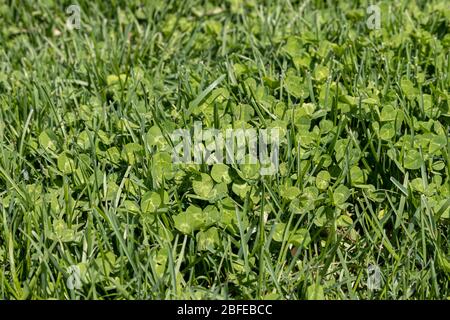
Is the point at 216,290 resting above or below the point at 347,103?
below

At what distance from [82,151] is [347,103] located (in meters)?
0.97

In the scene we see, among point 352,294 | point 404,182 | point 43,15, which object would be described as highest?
point 43,15

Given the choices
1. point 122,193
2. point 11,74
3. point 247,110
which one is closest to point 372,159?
point 247,110

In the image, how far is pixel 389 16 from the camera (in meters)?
3.57

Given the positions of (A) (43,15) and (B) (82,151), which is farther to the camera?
(A) (43,15)

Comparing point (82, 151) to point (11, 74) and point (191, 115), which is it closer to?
point (191, 115)

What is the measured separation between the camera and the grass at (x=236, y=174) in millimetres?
2342

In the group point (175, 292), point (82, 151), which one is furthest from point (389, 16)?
point (175, 292)

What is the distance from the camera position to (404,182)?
8.45 ft

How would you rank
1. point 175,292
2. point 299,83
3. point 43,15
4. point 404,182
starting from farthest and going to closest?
point 43,15, point 299,83, point 404,182, point 175,292

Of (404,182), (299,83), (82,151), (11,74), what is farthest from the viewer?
(11,74)

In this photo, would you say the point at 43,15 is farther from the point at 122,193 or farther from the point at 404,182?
the point at 404,182

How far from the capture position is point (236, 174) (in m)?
2.58

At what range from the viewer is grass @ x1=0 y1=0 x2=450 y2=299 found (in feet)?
7.68
